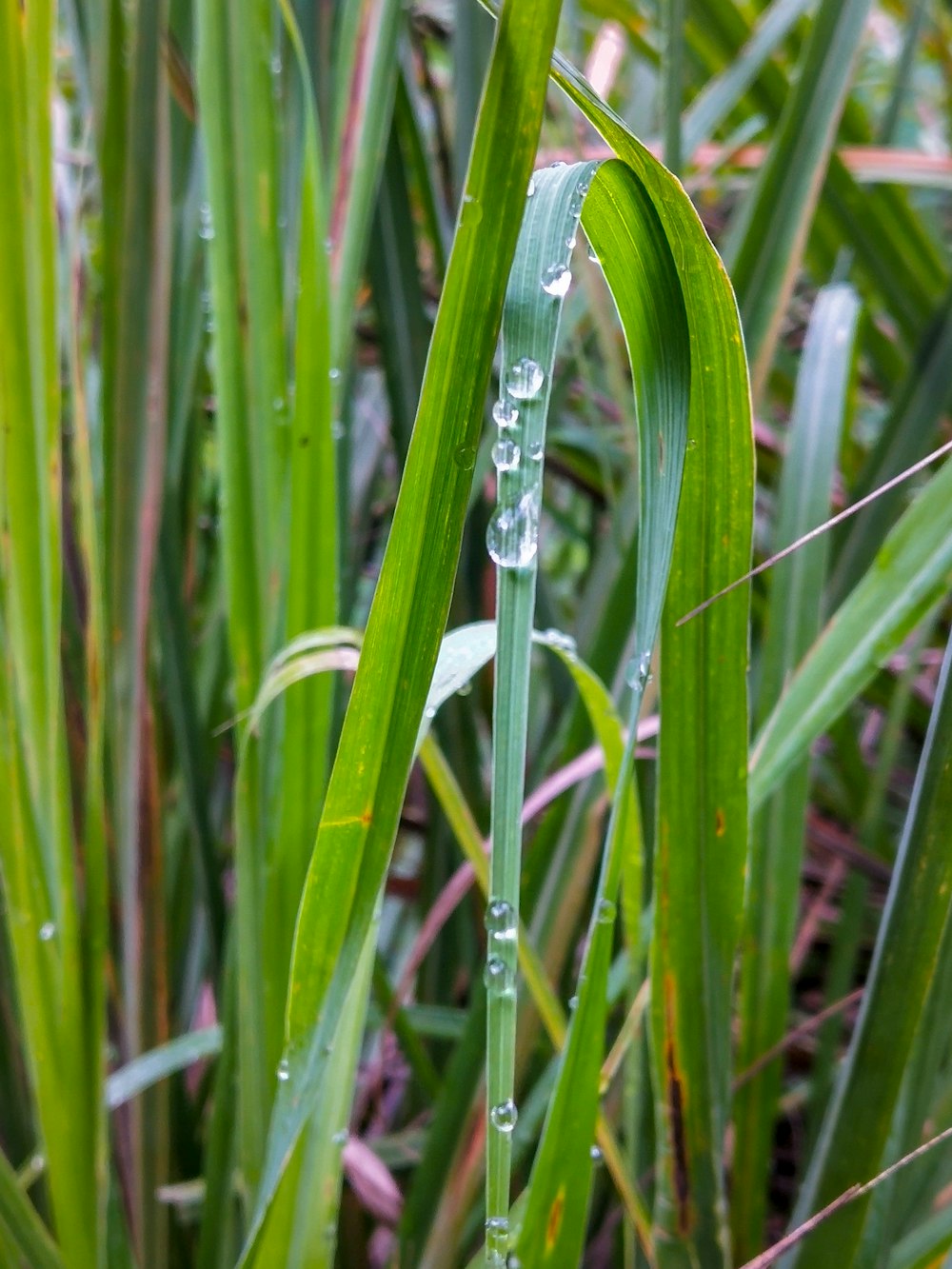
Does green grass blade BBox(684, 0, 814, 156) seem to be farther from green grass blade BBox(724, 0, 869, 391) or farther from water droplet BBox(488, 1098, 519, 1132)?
water droplet BBox(488, 1098, 519, 1132)

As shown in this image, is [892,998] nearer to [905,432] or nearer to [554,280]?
[554,280]

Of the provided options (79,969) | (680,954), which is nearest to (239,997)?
(79,969)

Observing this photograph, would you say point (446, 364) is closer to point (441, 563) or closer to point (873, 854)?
point (441, 563)

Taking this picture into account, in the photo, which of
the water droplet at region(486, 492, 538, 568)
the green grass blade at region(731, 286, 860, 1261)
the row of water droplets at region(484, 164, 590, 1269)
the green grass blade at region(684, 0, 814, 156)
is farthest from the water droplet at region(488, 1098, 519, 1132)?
the green grass blade at region(684, 0, 814, 156)

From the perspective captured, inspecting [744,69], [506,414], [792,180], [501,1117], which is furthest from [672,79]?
[501,1117]

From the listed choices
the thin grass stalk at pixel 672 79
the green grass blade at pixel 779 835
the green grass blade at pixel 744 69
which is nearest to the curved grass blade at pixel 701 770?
the green grass blade at pixel 779 835

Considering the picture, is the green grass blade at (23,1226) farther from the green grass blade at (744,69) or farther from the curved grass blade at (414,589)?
the green grass blade at (744,69)
